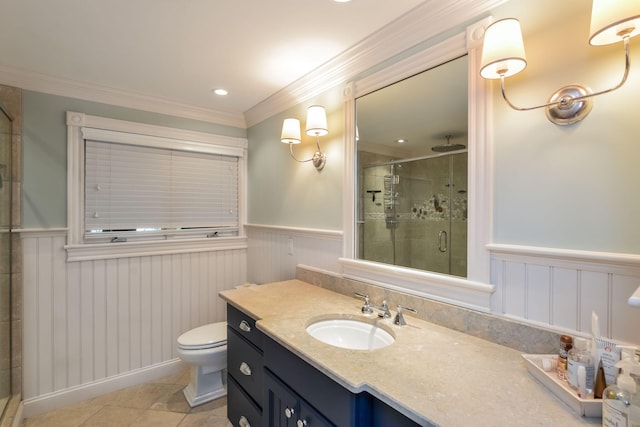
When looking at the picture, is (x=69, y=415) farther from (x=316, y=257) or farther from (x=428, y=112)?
(x=428, y=112)

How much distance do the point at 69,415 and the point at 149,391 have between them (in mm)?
473

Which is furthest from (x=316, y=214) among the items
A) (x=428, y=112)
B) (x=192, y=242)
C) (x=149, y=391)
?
(x=149, y=391)

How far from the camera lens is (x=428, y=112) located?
5.16ft

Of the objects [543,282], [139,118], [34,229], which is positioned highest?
[139,118]

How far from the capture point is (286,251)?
246 centimetres

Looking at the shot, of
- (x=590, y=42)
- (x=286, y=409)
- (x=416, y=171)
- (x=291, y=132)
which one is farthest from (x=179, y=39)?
(x=286, y=409)

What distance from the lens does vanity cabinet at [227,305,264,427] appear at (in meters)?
1.54

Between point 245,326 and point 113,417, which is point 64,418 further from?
point 245,326

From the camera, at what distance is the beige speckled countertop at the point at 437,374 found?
779mm

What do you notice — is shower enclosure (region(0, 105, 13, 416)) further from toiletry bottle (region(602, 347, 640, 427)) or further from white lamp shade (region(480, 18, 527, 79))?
toiletry bottle (region(602, 347, 640, 427))

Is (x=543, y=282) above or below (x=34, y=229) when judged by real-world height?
below

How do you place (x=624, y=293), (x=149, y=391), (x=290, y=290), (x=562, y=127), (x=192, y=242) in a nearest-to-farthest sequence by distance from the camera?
(x=624, y=293), (x=562, y=127), (x=290, y=290), (x=149, y=391), (x=192, y=242)

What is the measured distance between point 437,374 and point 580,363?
14.9 inches

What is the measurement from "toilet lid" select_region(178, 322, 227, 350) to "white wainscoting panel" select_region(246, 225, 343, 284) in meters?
0.59
